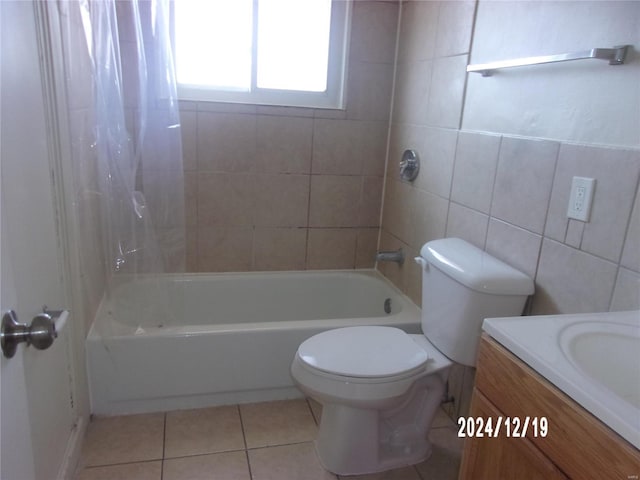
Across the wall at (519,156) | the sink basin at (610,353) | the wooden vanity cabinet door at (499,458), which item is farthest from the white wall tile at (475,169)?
the wooden vanity cabinet door at (499,458)

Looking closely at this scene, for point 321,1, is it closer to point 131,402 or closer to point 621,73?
point 621,73

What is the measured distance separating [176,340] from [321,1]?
183 centimetres

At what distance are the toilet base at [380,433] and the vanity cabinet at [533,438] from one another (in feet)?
1.80

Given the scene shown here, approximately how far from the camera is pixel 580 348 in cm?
104

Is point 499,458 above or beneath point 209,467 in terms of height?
above

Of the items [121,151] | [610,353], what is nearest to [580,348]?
[610,353]

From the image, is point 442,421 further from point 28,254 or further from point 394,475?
point 28,254

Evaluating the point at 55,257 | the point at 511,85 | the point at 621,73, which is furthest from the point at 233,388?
the point at 621,73

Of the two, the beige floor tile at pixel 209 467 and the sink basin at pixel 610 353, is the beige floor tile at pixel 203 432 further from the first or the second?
the sink basin at pixel 610 353

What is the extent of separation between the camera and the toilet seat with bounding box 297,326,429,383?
1.56 metres

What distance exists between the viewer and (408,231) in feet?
7.95

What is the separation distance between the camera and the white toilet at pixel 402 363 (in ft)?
5.06

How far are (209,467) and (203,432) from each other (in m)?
0.20

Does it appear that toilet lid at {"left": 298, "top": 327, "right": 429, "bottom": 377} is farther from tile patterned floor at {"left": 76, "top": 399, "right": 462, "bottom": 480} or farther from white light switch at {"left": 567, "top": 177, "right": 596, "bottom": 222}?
white light switch at {"left": 567, "top": 177, "right": 596, "bottom": 222}
